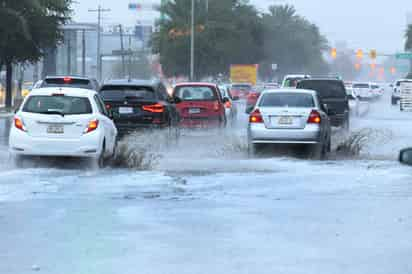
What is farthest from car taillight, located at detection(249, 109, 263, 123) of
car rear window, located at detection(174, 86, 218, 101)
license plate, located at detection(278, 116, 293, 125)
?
car rear window, located at detection(174, 86, 218, 101)

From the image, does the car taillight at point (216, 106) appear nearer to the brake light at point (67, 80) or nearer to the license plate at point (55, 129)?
the brake light at point (67, 80)

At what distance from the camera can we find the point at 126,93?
87.2 ft

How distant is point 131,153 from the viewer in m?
20.5

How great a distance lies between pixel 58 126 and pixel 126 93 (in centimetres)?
755

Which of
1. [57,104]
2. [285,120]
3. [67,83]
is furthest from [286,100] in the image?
[67,83]

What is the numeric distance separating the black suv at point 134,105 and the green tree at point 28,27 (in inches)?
1049

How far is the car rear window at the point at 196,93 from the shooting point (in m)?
33.8

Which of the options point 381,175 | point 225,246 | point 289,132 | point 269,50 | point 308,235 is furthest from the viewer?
point 269,50

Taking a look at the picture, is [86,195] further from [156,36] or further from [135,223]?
[156,36]

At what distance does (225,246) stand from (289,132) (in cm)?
1218

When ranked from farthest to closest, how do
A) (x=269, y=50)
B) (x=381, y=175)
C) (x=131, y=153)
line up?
(x=269, y=50), (x=131, y=153), (x=381, y=175)

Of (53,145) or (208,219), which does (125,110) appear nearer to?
(53,145)

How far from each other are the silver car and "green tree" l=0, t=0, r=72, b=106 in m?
31.0

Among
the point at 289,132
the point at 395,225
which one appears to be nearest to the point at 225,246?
the point at 395,225
